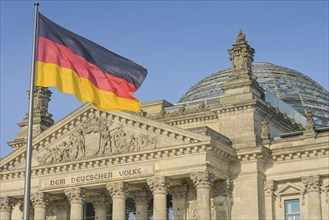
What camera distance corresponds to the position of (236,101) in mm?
56375

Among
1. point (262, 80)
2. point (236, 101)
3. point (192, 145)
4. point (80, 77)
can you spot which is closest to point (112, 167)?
point (192, 145)

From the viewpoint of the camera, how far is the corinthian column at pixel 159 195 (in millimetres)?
52406

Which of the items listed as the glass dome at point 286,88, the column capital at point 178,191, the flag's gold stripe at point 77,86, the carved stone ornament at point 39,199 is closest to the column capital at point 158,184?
the column capital at point 178,191

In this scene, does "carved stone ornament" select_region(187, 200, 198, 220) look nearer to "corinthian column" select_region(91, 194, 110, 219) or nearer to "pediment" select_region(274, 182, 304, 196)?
"pediment" select_region(274, 182, 304, 196)

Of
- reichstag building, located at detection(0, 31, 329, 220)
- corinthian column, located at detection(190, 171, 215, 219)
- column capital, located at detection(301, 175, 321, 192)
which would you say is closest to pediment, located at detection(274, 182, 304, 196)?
reichstag building, located at detection(0, 31, 329, 220)

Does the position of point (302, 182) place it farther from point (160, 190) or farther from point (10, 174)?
point (10, 174)

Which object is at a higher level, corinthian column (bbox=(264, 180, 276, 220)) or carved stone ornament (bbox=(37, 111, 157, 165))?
carved stone ornament (bbox=(37, 111, 157, 165))

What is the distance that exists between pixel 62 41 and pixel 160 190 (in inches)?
823

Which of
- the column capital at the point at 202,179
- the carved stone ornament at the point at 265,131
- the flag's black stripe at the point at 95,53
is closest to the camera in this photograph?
the flag's black stripe at the point at 95,53

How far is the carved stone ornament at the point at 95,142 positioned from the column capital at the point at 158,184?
2.38 m

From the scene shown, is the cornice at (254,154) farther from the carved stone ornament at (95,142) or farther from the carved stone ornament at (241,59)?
the carved stone ornament at (95,142)

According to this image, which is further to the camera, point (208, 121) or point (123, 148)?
point (208, 121)

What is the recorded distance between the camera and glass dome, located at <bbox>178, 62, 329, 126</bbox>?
77.6m

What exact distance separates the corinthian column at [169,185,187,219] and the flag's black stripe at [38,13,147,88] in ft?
62.3
